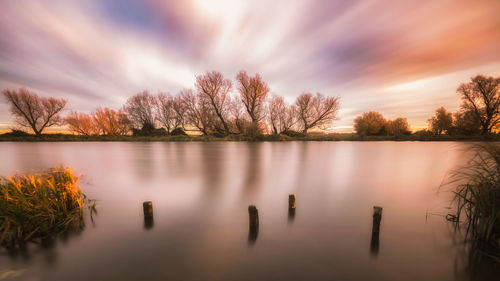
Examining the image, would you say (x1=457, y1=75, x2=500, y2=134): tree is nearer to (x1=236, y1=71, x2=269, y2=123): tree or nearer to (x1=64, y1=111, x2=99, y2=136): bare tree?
(x1=236, y1=71, x2=269, y2=123): tree

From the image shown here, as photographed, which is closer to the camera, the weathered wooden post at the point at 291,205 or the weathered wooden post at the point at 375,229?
the weathered wooden post at the point at 375,229

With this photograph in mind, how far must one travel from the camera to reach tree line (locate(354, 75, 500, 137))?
34656 millimetres

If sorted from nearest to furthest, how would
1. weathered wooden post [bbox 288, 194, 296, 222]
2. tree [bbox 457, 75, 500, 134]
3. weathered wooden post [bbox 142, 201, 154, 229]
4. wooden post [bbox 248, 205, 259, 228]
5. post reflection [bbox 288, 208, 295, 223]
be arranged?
1. wooden post [bbox 248, 205, 259, 228]
2. weathered wooden post [bbox 142, 201, 154, 229]
3. post reflection [bbox 288, 208, 295, 223]
4. weathered wooden post [bbox 288, 194, 296, 222]
5. tree [bbox 457, 75, 500, 134]

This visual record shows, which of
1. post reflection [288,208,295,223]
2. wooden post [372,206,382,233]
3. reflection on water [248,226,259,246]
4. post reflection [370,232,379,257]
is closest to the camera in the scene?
wooden post [372,206,382,233]

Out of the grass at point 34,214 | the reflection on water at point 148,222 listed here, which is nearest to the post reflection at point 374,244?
the reflection on water at point 148,222

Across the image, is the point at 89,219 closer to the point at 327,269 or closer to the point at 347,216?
the point at 327,269

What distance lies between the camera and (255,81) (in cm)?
3750

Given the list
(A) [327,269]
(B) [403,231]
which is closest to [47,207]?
(A) [327,269]

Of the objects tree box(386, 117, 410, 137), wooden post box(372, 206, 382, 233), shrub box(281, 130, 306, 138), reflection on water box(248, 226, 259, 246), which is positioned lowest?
reflection on water box(248, 226, 259, 246)

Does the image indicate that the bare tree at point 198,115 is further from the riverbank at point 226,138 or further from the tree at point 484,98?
the tree at point 484,98

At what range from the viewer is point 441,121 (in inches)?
1640

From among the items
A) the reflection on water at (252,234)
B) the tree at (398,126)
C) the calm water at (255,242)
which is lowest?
the calm water at (255,242)

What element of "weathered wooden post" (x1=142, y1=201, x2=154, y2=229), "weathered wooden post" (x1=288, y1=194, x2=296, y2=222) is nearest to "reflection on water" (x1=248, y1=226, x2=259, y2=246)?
"weathered wooden post" (x1=288, y1=194, x2=296, y2=222)

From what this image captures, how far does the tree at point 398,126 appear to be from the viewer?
153 ft
